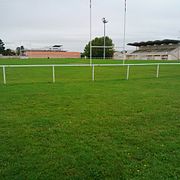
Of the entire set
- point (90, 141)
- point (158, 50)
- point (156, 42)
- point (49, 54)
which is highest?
point (156, 42)

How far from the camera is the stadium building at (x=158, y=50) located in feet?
260

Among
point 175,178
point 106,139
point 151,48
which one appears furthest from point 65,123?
point 151,48

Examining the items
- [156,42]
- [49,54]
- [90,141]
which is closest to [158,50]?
[156,42]

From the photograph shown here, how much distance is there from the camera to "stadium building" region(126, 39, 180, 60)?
79.4 meters

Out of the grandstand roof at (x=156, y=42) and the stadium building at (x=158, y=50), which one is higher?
the grandstand roof at (x=156, y=42)

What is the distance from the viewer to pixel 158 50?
89875 millimetres

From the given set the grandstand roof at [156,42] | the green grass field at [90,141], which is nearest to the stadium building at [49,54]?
the grandstand roof at [156,42]

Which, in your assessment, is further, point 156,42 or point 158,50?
point 156,42

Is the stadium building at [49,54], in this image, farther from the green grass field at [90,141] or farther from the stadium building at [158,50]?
the green grass field at [90,141]

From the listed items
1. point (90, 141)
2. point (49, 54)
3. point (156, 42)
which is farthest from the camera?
point (49, 54)

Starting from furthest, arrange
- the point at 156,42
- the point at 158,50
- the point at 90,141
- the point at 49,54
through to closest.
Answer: the point at 49,54 → the point at 156,42 → the point at 158,50 → the point at 90,141

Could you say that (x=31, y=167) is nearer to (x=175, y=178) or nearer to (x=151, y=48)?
(x=175, y=178)

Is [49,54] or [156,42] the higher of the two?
[156,42]

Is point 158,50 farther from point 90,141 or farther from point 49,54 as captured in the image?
point 90,141
